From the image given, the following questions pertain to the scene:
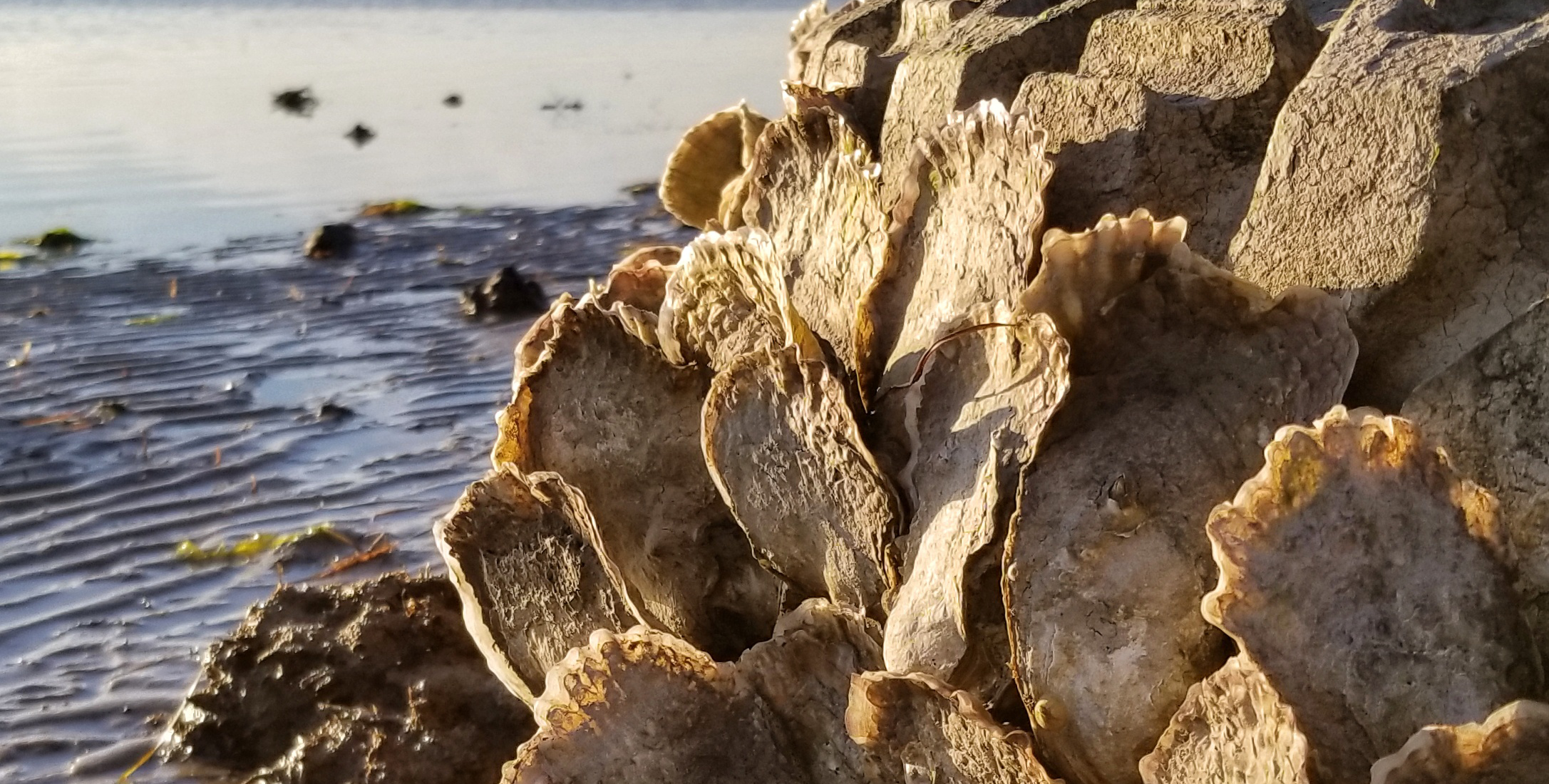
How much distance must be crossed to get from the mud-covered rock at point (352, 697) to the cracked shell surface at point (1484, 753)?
2108 millimetres

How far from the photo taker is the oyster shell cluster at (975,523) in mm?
1842

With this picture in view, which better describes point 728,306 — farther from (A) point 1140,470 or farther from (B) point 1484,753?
(B) point 1484,753

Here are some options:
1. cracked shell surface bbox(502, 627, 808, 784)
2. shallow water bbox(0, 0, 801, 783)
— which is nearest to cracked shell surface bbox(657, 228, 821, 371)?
cracked shell surface bbox(502, 627, 808, 784)

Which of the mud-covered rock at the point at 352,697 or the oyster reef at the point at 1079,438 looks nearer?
the oyster reef at the point at 1079,438

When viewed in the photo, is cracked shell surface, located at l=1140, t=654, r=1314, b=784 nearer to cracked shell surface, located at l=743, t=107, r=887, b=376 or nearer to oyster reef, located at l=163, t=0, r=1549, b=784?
oyster reef, located at l=163, t=0, r=1549, b=784

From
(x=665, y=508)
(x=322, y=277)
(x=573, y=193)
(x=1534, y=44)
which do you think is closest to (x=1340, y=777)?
(x=1534, y=44)

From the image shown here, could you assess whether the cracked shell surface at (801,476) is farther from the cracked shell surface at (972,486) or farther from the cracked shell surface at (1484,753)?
the cracked shell surface at (1484,753)

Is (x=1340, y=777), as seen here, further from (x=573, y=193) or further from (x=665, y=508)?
(x=573, y=193)

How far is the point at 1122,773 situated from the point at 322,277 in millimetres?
8033

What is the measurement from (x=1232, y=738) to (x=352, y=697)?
91.2 inches

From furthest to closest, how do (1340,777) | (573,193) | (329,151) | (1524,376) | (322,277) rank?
(329,151) → (573,193) → (322,277) → (1524,376) → (1340,777)

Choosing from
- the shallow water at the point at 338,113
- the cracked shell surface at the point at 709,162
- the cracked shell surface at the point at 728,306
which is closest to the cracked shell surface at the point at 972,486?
the cracked shell surface at the point at 728,306

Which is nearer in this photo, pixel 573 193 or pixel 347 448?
pixel 347 448

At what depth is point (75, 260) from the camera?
967cm
